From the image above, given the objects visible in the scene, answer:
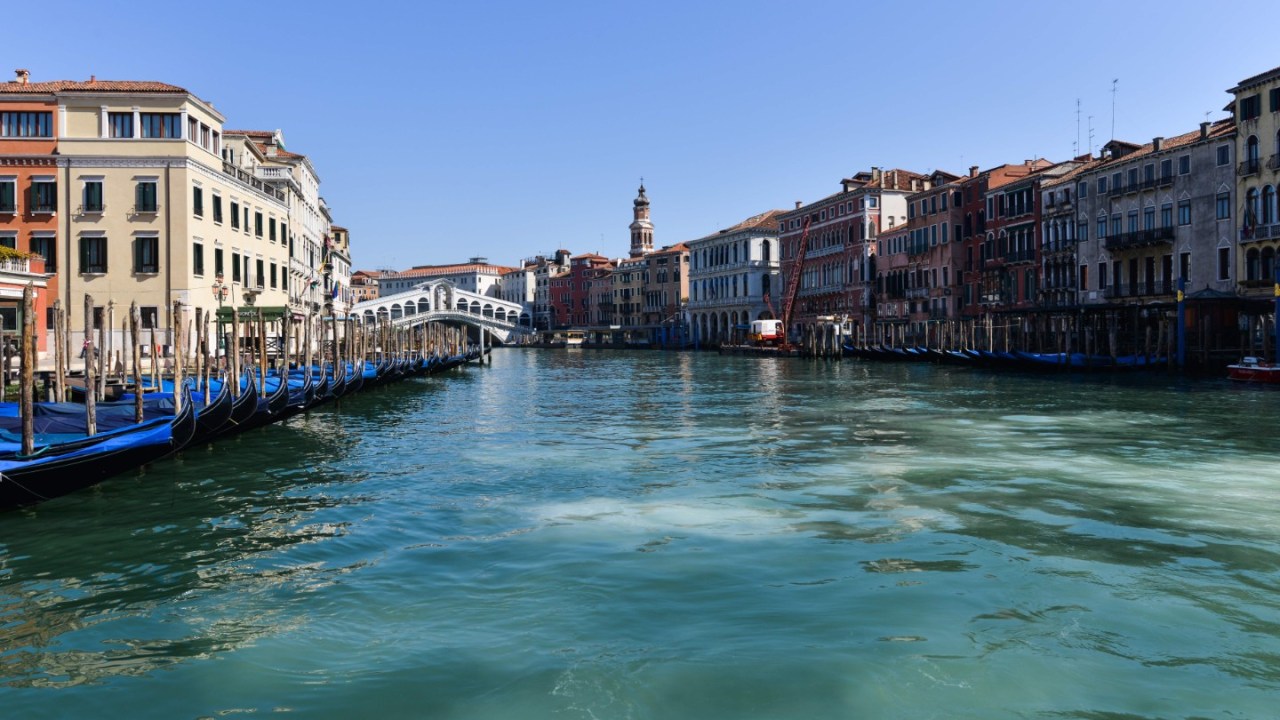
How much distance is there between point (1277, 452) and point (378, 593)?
10043mm

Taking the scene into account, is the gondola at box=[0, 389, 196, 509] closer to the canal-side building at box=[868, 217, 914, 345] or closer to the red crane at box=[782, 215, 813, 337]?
the canal-side building at box=[868, 217, 914, 345]

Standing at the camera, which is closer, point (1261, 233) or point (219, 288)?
point (219, 288)

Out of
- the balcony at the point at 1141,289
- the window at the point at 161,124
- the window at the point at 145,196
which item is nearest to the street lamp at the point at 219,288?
the window at the point at 145,196

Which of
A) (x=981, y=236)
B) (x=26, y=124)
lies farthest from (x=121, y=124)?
(x=981, y=236)

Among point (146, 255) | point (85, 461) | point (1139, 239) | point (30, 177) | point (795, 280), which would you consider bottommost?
point (85, 461)

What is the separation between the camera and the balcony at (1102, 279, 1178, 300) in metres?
29.2

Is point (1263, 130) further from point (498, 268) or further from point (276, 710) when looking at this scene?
point (498, 268)

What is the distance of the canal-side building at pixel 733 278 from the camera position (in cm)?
6112

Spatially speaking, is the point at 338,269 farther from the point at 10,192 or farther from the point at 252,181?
the point at 10,192

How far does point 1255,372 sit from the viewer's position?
21484 millimetres

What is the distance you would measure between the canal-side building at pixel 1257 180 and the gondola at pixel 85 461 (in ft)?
81.8

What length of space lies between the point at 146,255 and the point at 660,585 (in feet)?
70.1

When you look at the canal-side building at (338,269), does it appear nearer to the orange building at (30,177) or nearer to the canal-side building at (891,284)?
the orange building at (30,177)

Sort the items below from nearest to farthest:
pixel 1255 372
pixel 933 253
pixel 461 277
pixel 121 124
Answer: pixel 1255 372 → pixel 121 124 → pixel 933 253 → pixel 461 277
